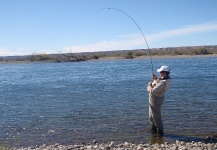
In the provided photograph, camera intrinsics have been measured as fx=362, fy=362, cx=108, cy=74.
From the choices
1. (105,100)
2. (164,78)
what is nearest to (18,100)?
(105,100)

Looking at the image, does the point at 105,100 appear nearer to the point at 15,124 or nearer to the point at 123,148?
the point at 15,124

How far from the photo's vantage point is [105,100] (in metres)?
18.1

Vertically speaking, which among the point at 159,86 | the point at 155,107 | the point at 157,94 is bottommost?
the point at 155,107

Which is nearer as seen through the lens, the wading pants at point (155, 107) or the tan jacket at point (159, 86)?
the tan jacket at point (159, 86)

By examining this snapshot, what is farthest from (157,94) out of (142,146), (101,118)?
(101,118)

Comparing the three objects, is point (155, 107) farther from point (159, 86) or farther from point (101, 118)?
point (101, 118)

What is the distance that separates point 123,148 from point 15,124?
18.0ft

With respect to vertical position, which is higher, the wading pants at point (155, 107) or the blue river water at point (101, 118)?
the wading pants at point (155, 107)

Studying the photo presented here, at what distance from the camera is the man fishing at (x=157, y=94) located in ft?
33.3

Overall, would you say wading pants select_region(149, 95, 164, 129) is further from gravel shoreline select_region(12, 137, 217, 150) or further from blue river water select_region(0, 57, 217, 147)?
gravel shoreline select_region(12, 137, 217, 150)

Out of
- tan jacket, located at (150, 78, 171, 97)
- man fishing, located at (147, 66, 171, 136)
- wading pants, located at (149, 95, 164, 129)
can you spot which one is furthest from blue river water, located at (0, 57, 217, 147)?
tan jacket, located at (150, 78, 171, 97)

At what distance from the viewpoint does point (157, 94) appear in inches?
412

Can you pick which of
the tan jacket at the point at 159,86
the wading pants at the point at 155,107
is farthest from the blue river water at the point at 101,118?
the tan jacket at the point at 159,86

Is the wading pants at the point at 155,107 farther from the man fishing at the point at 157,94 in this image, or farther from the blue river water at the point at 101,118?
the blue river water at the point at 101,118
